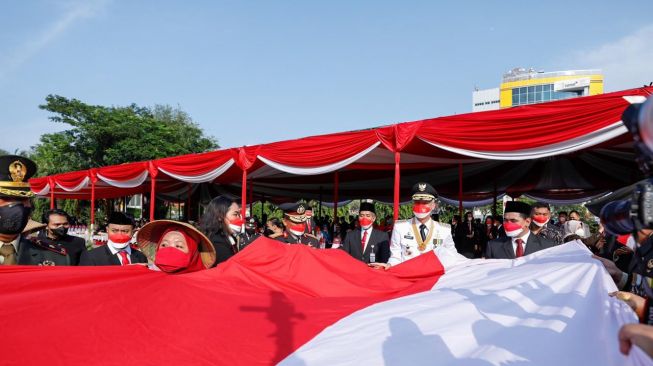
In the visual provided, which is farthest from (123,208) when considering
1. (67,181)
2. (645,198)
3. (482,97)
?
(482,97)

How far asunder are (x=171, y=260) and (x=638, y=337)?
2594 mm

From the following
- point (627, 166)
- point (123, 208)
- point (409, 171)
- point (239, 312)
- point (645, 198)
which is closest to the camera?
point (645, 198)

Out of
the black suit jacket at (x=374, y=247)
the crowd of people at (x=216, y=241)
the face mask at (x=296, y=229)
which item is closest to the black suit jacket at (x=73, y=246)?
the crowd of people at (x=216, y=241)

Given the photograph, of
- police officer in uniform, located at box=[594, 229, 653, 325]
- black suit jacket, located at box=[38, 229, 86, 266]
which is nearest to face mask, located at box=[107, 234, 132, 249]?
black suit jacket, located at box=[38, 229, 86, 266]

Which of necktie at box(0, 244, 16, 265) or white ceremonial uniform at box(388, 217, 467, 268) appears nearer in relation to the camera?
necktie at box(0, 244, 16, 265)

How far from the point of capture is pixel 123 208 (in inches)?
970

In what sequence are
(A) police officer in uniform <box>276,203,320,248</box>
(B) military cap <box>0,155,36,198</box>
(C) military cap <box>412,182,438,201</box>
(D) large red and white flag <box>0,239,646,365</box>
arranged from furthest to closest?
(A) police officer in uniform <box>276,203,320,248</box> < (C) military cap <box>412,182,438,201</box> < (B) military cap <box>0,155,36,198</box> < (D) large red and white flag <box>0,239,646,365</box>

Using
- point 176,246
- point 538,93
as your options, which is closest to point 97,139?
point 176,246

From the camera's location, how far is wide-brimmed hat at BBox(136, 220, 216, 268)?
312cm

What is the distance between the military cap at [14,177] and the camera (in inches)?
109

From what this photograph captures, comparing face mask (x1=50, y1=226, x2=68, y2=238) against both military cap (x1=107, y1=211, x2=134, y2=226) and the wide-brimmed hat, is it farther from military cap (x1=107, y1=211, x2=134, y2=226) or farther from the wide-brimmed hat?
the wide-brimmed hat

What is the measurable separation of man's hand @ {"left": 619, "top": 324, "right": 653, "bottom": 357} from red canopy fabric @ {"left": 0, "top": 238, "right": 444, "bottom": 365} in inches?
57.7

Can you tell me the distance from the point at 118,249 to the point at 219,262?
1069 mm

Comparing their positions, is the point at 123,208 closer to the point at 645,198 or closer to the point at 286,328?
the point at 286,328
